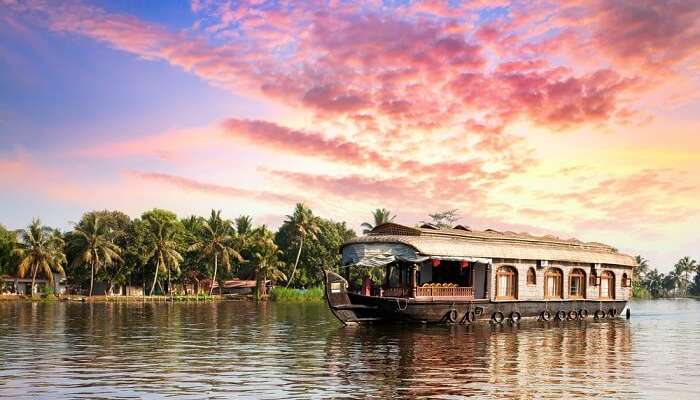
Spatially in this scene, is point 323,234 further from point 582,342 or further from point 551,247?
point 582,342

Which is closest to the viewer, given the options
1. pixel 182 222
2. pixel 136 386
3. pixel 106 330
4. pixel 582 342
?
pixel 136 386

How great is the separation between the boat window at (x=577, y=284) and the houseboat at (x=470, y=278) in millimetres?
51

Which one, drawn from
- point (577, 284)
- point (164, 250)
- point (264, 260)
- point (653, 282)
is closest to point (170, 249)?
point (164, 250)

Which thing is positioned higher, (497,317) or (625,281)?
(625,281)

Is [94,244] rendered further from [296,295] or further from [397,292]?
[397,292]

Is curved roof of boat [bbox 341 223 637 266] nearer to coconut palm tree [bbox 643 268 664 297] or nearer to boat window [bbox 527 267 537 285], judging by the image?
boat window [bbox 527 267 537 285]

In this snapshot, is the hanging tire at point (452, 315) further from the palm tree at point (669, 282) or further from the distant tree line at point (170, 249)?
the palm tree at point (669, 282)

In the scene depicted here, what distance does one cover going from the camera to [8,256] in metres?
65.9

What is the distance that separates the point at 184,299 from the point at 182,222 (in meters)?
14.9

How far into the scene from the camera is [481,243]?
3055 cm

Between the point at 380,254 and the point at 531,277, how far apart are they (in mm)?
8610

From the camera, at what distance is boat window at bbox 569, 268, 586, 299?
36.2 meters

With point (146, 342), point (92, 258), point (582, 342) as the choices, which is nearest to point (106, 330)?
point (146, 342)

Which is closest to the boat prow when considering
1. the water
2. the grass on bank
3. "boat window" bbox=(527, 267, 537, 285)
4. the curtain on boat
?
the water
